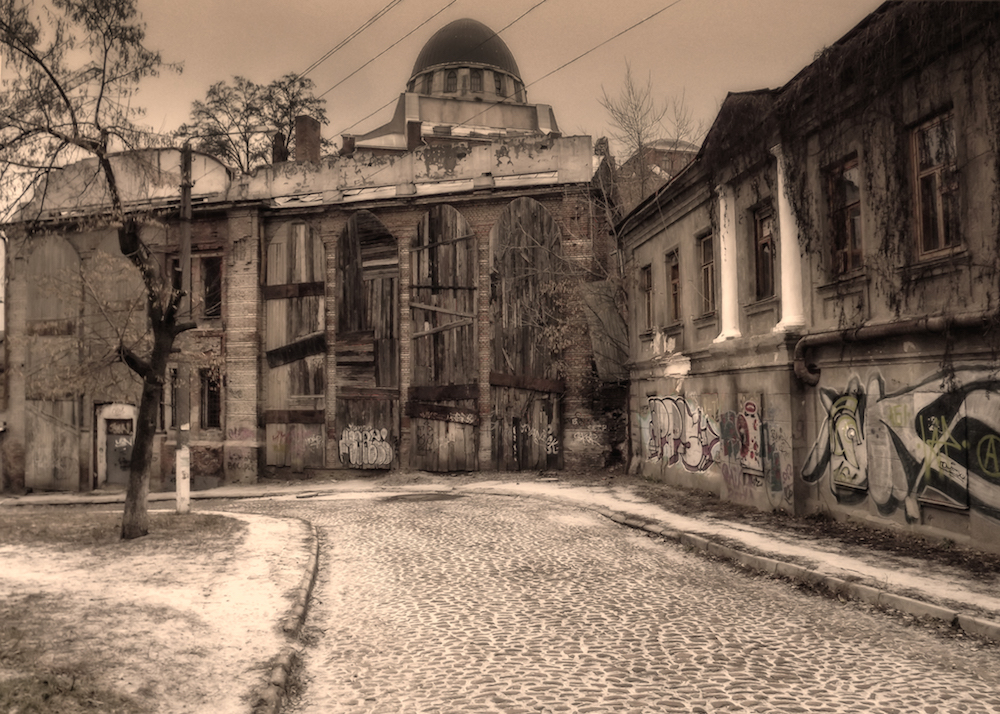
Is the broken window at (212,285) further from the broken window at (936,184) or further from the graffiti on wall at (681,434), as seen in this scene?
the broken window at (936,184)

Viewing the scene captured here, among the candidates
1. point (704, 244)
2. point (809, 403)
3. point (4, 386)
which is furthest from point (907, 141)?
point (4, 386)

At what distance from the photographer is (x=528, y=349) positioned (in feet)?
68.3

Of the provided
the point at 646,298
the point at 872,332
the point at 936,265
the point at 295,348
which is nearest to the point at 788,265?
the point at 872,332

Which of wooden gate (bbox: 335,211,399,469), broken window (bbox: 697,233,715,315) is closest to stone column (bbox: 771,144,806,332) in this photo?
broken window (bbox: 697,233,715,315)

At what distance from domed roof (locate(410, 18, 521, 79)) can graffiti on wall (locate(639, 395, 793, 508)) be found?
120ft

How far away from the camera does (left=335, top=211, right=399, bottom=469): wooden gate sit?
21.4 meters

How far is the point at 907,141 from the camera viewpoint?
981cm

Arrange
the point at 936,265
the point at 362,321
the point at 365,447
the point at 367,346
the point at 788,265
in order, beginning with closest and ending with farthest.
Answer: the point at 936,265 < the point at 788,265 < the point at 365,447 < the point at 367,346 < the point at 362,321

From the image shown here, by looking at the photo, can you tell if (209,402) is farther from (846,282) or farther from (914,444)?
(914,444)

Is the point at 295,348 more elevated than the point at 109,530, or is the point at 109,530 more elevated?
the point at 295,348

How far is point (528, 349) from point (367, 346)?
447cm

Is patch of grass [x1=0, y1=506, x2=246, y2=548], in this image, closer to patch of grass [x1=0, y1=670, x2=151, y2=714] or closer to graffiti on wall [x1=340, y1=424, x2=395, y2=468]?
patch of grass [x1=0, y1=670, x2=151, y2=714]

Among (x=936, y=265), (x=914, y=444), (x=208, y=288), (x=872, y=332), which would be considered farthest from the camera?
(x=208, y=288)

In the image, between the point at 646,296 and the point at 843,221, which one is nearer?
the point at 843,221
